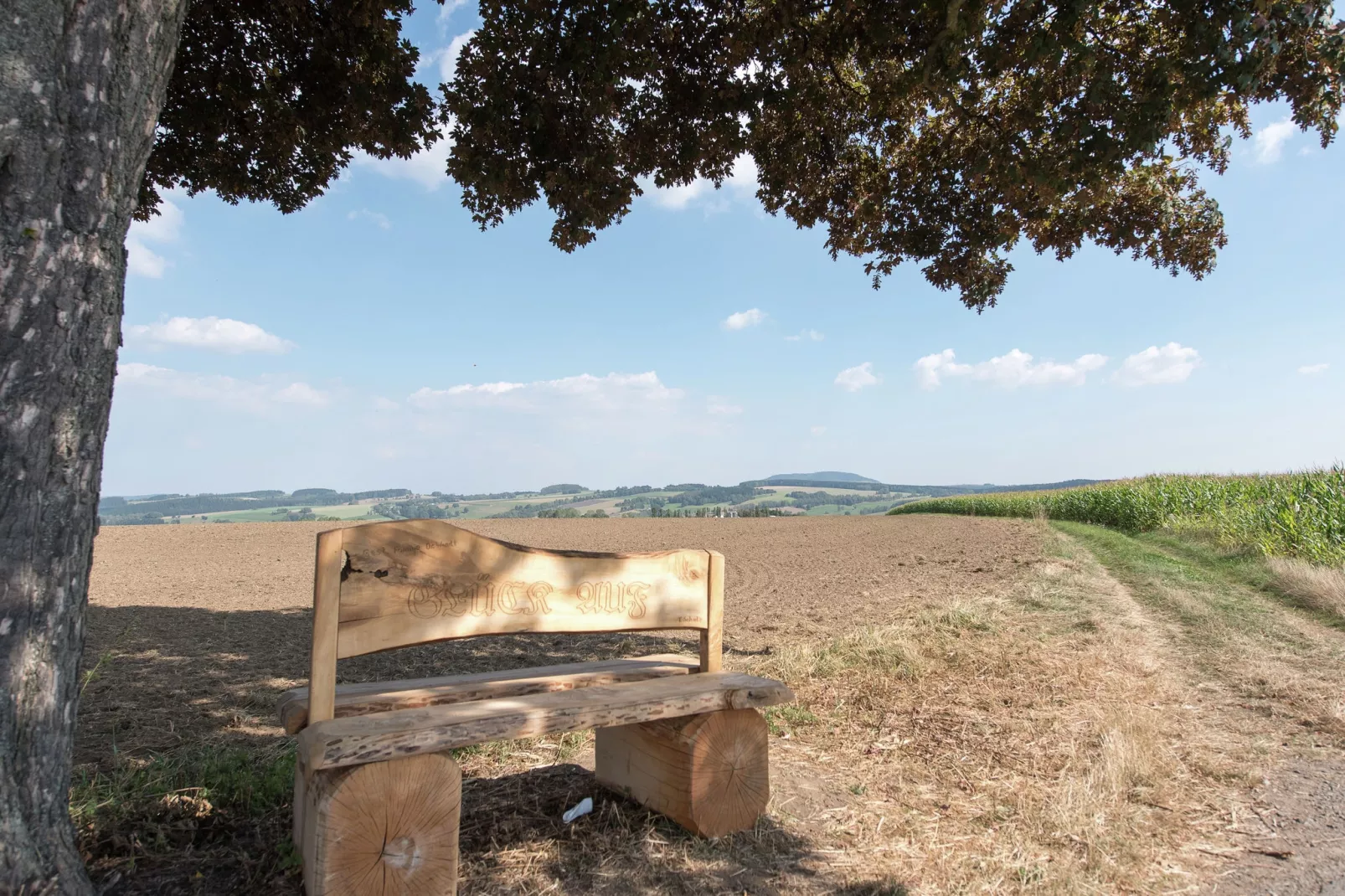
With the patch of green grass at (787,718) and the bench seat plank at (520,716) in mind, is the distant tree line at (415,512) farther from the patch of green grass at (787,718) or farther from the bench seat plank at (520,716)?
the bench seat plank at (520,716)

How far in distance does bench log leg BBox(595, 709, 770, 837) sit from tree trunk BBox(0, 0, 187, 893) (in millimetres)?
2049

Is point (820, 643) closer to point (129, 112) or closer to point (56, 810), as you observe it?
point (56, 810)

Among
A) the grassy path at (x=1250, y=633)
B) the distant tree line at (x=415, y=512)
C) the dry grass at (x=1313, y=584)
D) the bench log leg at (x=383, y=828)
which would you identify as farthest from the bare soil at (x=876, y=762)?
the distant tree line at (x=415, y=512)

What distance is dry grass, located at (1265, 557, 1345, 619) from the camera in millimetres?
8500

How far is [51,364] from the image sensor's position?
2.25 m

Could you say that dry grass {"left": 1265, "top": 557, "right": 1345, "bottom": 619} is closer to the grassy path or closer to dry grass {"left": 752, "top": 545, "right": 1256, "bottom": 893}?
the grassy path

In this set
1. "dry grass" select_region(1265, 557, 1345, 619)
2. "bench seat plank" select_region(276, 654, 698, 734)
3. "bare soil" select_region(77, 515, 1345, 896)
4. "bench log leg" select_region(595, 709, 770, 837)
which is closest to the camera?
"bench seat plank" select_region(276, 654, 698, 734)

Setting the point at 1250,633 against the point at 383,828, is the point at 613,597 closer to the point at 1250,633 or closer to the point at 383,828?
the point at 383,828

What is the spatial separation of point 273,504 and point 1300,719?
87059mm

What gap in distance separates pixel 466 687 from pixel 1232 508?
19.0 m

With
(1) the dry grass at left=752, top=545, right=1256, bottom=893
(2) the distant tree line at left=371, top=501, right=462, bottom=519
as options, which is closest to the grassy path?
(1) the dry grass at left=752, top=545, right=1256, bottom=893

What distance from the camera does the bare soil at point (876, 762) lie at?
2914 mm

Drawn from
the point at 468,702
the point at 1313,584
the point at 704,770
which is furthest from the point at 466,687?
the point at 1313,584

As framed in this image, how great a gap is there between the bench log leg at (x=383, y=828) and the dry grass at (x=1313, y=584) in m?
9.93
